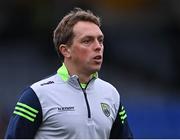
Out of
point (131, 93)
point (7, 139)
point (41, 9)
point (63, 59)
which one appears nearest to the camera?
point (7, 139)

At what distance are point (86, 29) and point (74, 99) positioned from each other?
45 centimetres

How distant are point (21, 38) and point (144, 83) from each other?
208 cm

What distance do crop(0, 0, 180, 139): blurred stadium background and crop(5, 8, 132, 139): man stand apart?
236 inches

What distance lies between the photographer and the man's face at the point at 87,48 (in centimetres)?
420

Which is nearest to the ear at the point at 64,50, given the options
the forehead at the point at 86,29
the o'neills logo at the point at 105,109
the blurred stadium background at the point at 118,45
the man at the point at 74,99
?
the man at the point at 74,99

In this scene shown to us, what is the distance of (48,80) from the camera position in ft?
13.9

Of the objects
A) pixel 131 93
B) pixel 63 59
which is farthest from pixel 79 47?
pixel 131 93

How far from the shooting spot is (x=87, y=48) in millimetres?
4219

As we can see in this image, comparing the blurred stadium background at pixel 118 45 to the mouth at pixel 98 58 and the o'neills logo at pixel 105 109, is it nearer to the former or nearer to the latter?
the o'neills logo at pixel 105 109

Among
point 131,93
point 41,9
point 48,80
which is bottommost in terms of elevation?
point 131,93

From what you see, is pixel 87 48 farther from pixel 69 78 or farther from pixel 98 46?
pixel 69 78

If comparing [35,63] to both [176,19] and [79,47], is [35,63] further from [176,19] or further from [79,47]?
[79,47]

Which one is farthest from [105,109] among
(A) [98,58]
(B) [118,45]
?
(B) [118,45]

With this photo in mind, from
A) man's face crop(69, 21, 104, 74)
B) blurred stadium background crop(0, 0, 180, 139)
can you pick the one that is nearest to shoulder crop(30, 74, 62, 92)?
man's face crop(69, 21, 104, 74)
